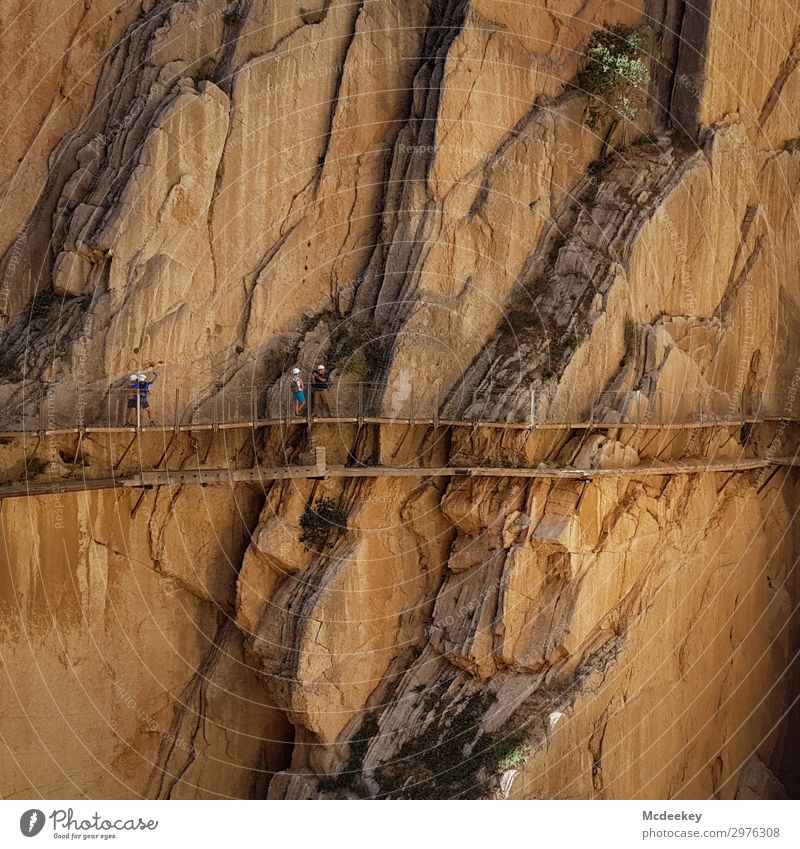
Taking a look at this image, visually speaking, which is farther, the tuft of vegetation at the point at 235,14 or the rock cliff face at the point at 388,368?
the tuft of vegetation at the point at 235,14

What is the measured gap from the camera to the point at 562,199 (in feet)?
125

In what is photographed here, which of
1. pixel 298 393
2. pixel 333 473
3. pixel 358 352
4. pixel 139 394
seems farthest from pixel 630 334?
pixel 139 394

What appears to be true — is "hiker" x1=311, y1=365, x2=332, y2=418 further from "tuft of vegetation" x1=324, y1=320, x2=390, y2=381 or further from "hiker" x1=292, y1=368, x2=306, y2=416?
"tuft of vegetation" x1=324, y1=320, x2=390, y2=381

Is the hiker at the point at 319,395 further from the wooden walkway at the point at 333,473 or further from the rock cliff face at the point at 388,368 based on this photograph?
the wooden walkway at the point at 333,473

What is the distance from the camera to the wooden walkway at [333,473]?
3519 cm

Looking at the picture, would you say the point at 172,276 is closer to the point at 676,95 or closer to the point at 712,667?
the point at 676,95

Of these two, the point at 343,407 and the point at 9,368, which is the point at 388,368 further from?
the point at 9,368

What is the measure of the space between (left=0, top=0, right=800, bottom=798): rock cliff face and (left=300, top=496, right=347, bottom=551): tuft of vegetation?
12.0 inches

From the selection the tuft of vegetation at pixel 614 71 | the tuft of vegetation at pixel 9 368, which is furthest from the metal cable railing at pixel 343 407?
the tuft of vegetation at pixel 614 71

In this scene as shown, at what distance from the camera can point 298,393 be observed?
35750mm

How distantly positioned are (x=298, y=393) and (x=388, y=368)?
2.63 meters

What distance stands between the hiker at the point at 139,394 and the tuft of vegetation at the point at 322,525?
495 centimetres

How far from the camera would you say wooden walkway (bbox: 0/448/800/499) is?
3519 centimetres

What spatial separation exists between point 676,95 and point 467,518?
13.7m
